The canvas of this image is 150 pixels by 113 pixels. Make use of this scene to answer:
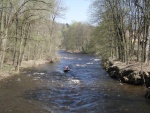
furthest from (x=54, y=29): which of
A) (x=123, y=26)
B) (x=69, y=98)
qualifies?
(x=69, y=98)

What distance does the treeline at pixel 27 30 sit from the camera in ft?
79.6

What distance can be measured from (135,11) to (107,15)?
236 inches

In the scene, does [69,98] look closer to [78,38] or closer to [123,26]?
[123,26]

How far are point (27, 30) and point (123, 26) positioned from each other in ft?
43.9

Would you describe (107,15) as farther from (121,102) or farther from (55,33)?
(121,102)

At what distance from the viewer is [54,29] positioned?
5409cm

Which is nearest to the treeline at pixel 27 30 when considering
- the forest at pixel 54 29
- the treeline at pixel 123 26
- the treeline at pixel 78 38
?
the forest at pixel 54 29

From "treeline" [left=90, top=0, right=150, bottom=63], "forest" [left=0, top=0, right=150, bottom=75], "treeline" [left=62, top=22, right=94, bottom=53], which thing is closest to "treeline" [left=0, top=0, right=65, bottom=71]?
"forest" [left=0, top=0, right=150, bottom=75]

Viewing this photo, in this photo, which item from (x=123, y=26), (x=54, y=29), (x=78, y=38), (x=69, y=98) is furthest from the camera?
(x=78, y=38)

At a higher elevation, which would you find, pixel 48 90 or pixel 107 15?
pixel 107 15

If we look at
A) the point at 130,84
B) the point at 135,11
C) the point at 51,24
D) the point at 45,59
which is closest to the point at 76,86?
the point at 130,84

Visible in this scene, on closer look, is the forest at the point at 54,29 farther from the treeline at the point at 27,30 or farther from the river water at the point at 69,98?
the river water at the point at 69,98

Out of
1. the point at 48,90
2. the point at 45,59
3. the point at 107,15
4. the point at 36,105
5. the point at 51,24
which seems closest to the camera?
the point at 36,105

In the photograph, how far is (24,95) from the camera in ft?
57.4
